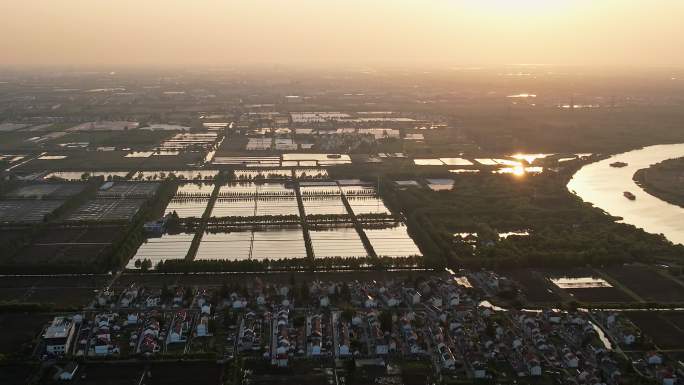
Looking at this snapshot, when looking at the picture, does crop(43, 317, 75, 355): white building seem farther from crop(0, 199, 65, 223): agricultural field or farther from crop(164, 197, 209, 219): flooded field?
crop(0, 199, 65, 223): agricultural field

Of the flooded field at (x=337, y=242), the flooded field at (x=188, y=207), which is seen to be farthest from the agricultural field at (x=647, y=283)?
the flooded field at (x=188, y=207)

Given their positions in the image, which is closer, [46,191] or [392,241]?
[392,241]

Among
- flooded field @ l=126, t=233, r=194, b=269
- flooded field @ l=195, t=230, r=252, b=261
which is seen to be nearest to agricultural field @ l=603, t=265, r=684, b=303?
flooded field @ l=195, t=230, r=252, b=261

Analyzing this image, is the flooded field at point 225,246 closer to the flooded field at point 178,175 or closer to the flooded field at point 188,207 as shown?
the flooded field at point 188,207

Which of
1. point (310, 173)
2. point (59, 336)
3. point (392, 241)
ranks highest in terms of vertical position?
point (59, 336)

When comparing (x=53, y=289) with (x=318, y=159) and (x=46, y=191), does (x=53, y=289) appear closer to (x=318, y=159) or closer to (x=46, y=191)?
(x=46, y=191)

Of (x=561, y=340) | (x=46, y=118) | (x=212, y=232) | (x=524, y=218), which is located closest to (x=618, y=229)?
(x=524, y=218)

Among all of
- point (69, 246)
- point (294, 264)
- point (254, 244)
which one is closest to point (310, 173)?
point (254, 244)
